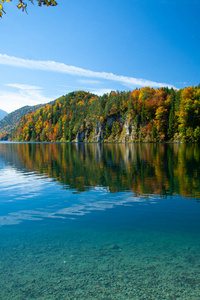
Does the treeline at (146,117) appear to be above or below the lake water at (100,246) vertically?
above

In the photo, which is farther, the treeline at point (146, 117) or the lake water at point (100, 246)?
the treeline at point (146, 117)

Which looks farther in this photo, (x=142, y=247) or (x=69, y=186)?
(x=69, y=186)

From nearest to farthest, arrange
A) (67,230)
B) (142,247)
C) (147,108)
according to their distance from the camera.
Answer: (142,247) → (67,230) → (147,108)

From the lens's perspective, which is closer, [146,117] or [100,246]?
[100,246]

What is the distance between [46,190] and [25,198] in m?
2.26

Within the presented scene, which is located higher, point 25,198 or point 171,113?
point 171,113

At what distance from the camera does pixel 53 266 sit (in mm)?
6094

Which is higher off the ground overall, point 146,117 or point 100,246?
point 146,117

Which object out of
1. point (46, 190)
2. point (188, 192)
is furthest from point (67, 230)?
point (188, 192)

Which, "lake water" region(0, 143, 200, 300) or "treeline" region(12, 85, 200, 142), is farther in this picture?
"treeline" region(12, 85, 200, 142)

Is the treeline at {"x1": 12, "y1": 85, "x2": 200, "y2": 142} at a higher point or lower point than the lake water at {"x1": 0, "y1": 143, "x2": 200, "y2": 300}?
higher

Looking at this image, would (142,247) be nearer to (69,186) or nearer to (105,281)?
(105,281)

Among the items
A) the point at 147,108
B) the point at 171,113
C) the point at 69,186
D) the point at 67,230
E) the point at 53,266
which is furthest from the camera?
the point at 147,108

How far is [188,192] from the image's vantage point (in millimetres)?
14758
